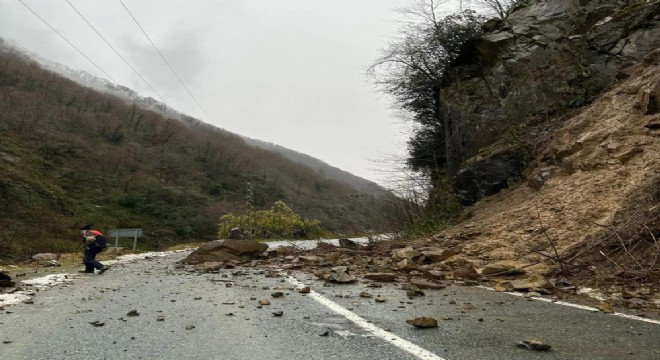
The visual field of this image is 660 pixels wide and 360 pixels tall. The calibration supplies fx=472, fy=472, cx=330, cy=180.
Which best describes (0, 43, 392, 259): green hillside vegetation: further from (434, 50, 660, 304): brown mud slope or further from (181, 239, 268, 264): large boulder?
(434, 50, 660, 304): brown mud slope

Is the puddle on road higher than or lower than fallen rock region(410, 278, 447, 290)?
lower

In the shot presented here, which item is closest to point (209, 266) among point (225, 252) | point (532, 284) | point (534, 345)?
point (225, 252)

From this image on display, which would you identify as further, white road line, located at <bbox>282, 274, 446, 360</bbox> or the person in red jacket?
the person in red jacket

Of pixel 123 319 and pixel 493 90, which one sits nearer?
pixel 123 319

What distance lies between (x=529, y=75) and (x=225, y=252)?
38.1 feet

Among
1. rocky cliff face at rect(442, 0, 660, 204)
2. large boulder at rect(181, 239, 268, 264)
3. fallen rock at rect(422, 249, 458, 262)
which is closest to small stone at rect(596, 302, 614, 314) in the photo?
fallen rock at rect(422, 249, 458, 262)

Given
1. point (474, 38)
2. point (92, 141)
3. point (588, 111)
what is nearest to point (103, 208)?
point (92, 141)

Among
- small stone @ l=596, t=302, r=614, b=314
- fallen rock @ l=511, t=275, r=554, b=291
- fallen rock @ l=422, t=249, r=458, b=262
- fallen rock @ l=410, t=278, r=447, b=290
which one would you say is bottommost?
fallen rock @ l=410, t=278, r=447, b=290

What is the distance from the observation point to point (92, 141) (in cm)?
8906

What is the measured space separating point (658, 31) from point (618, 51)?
1060 millimetres

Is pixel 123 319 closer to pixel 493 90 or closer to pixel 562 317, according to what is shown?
pixel 562 317

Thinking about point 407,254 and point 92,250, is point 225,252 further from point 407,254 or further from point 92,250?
point 407,254

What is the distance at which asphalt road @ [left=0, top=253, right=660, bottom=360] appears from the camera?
151 inches

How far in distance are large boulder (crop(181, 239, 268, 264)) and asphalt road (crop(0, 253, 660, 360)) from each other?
6887 mm
